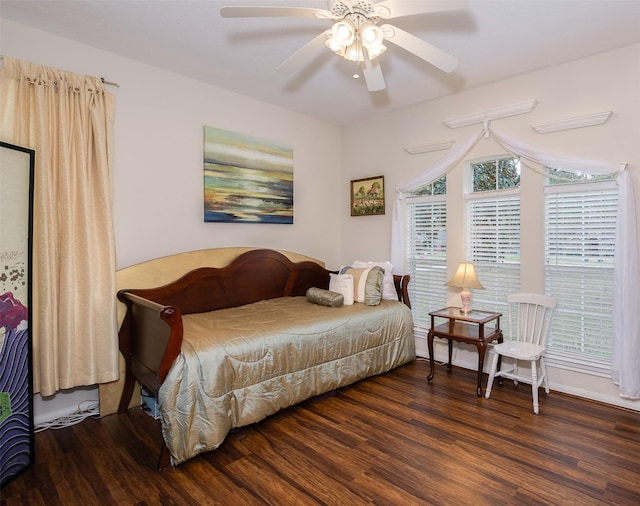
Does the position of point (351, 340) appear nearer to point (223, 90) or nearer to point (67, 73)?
point (223, 90)

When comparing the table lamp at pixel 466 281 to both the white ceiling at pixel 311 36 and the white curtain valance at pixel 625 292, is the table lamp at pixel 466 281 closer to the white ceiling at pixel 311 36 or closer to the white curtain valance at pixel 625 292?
the white curtain valance at pixel 625 292

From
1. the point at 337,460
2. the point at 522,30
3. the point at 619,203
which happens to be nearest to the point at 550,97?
the point at 522,30

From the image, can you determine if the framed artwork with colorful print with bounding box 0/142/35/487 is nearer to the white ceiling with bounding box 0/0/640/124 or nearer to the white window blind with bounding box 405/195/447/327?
the white ceiling with bounding box 0/0/640/124

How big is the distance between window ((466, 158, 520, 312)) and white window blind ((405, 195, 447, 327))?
298 millimetres

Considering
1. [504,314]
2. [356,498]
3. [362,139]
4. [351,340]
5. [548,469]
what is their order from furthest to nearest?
[362,139], [504,314], [351,340], [548,469], [356,498]

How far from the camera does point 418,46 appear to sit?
6.31ft

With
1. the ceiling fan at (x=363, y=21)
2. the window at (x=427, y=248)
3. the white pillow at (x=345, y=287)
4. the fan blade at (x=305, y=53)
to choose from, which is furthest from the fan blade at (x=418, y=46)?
the white pillow at (x=345, y=287)

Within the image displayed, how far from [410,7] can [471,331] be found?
2.52 m

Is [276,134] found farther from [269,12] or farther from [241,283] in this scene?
[269,12]

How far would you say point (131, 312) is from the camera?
2.73m

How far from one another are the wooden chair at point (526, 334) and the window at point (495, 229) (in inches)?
7.6

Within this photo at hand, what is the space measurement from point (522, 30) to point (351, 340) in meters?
2.56

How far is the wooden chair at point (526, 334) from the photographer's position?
2.88m

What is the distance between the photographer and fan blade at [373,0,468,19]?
1601mm
